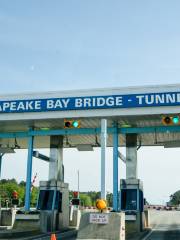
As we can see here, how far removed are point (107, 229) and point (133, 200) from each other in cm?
1036

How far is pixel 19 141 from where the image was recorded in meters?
30.9

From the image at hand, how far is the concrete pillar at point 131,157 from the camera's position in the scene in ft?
82.0

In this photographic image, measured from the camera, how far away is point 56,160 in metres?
26.6

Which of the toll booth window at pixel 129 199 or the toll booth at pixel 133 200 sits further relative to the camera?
the toll booth window at pixel 129 199

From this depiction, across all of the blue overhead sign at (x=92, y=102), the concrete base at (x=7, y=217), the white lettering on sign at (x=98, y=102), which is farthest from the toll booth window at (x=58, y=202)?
the white lettering on sign at (x=98, y=102)

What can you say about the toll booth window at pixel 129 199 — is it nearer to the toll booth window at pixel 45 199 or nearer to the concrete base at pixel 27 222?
the toll booth window at pixel 45 199

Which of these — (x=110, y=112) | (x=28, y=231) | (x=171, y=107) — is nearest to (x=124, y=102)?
(x=110, y=112)

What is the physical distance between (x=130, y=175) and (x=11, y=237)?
864 centimetres

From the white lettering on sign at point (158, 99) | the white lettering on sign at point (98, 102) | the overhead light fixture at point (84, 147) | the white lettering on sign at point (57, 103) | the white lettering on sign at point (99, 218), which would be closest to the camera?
the white lettering on sign at point (99, 218)

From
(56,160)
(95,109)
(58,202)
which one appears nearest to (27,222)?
(58,202)

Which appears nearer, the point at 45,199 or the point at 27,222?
the point at 27,222

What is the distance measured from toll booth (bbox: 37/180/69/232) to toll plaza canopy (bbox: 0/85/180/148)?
361 centimetres

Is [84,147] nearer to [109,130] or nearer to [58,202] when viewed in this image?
[58,202]

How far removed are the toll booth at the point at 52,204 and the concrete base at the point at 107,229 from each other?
10.1m
